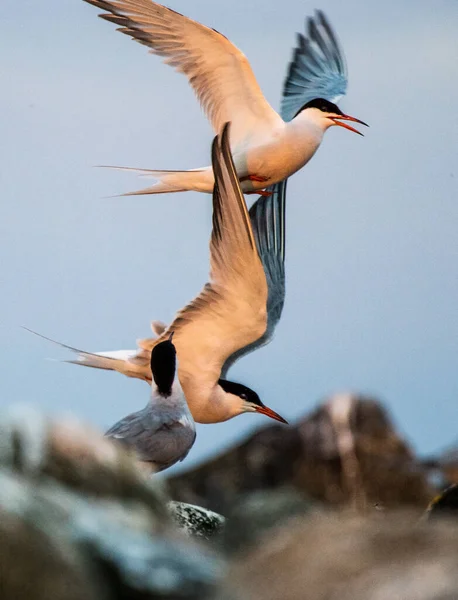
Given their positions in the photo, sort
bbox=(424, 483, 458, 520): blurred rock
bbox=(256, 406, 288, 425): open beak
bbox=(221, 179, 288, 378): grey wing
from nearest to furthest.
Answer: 1. bbox=(424, 483, 458, 520): blurred rock
2. bbox=(256, 406, 288, 425): open beak
3. bbox=(221, 179, 288, 378): grey wing

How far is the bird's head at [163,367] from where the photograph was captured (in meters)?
6.80

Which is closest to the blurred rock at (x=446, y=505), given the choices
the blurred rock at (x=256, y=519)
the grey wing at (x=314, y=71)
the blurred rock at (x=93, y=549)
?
the blurred rock at (x=256, y=519)

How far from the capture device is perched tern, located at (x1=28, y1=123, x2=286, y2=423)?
7.80 metres

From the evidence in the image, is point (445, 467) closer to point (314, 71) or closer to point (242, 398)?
point (242, 398)

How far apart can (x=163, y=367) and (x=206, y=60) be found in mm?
2643

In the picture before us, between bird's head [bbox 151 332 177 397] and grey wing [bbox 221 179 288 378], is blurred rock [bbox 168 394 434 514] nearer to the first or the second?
grey wing [bbox 221 179 288 378]

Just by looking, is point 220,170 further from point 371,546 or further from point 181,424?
point 371,546

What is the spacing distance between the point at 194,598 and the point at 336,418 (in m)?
6.93

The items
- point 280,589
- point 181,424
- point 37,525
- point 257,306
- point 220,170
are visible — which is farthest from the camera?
point 257,306

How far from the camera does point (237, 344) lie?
8.54 meters

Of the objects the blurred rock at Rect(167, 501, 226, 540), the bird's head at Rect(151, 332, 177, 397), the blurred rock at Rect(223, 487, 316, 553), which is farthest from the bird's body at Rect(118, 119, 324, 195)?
the blurred rock at Rect(223, 487, 316, 553)

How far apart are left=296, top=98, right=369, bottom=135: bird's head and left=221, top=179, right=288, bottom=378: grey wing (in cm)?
61

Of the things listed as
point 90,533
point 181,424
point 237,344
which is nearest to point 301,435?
point 237,344

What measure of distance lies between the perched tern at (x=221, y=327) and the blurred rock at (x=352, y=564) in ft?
14.8
